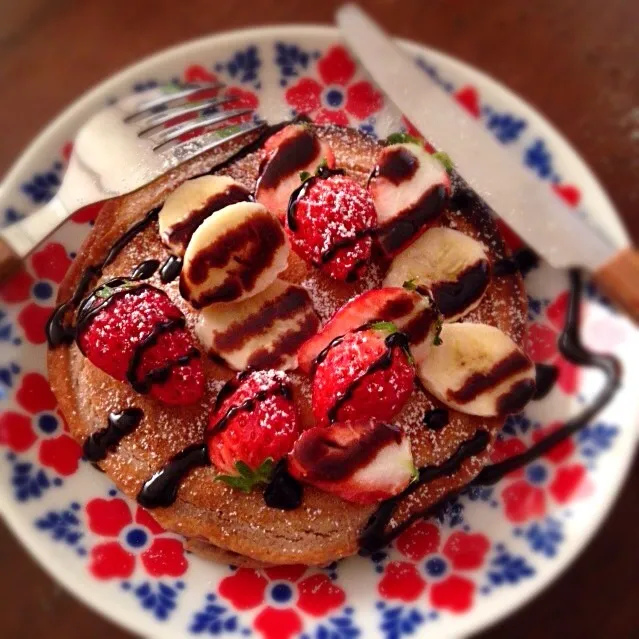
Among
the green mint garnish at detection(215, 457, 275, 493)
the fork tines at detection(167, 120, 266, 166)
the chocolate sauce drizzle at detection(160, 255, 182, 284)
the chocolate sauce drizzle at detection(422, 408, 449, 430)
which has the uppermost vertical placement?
the fork tines at detection(167, 120, 266, 166)

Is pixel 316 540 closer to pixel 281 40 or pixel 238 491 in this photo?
pixel 238 491

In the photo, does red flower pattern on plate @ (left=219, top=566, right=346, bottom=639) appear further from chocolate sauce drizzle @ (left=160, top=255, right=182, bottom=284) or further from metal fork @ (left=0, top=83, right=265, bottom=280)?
metal fork @ (left=0, top=83, right=265, bottom=280)

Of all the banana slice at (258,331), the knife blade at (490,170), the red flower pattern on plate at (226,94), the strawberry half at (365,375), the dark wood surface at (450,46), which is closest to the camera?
the strawberry half at (365,375)

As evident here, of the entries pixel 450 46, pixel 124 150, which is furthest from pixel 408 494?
pixel 450 46

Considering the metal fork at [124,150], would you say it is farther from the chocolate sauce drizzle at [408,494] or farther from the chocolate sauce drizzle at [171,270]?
the chocolate sauce drizzle at [408,494]

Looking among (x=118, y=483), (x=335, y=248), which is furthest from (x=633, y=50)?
(x=118, y=483)

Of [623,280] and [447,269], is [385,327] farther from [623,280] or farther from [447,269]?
[623,280]

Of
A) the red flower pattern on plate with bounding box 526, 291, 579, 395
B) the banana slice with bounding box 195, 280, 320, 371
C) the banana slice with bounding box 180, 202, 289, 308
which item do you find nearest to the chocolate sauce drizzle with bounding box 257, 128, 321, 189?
the banana slice with bounding box 180, 202, 289, 308

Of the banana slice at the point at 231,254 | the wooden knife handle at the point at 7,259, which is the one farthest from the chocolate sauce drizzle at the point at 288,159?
the wooden knife handle at the point at 7,259
